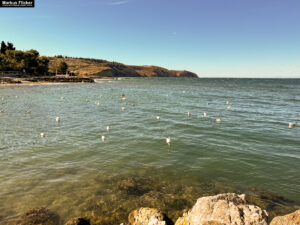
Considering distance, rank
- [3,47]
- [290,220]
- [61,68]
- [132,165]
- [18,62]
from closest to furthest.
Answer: [290,220] < [132,165] < [18,62] < [3,47] < [61,68]

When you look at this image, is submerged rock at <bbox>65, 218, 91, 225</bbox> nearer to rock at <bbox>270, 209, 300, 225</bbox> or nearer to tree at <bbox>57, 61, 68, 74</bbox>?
rock at <bbox>270, 209, 300, 225</bbox>

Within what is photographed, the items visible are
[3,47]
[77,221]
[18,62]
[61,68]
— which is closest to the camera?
[77,221]

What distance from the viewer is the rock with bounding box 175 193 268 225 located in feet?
13.3

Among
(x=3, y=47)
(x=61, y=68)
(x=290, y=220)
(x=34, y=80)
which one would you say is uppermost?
(x=3, y=47)

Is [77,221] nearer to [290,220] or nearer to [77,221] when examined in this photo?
[77,221]

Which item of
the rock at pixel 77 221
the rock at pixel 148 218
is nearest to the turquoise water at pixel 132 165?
the rock at pixel 77 221

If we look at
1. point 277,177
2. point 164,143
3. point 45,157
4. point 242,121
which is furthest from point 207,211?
point 242,121

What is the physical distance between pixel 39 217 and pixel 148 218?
373 centimetres

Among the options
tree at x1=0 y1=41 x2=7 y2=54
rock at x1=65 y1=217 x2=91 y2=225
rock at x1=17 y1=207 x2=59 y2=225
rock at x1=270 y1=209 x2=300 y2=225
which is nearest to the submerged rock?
rock at x1=65 y1=217 x2=91 y2=225

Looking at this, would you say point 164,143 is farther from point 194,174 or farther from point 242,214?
point 242,214

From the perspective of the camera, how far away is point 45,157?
10555mm

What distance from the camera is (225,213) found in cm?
423

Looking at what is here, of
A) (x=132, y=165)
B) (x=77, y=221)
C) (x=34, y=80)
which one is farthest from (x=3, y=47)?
(x=77, y=221)

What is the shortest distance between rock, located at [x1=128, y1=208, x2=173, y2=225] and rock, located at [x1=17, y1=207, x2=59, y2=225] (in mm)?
2666
